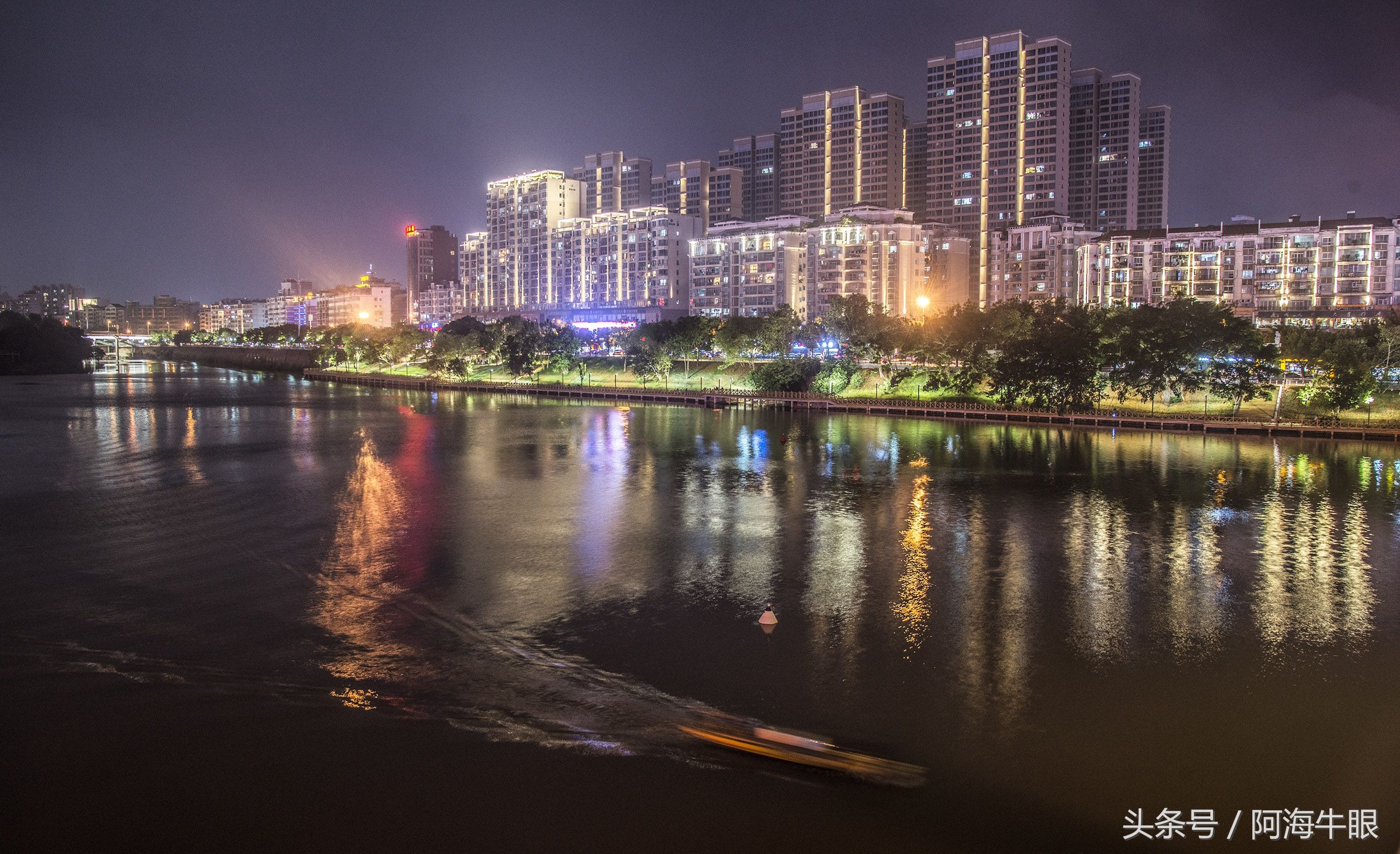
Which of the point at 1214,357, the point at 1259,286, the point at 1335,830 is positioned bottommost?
the point at 1335,830

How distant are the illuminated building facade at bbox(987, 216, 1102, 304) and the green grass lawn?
33319 mm

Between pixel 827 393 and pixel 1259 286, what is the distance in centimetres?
4370

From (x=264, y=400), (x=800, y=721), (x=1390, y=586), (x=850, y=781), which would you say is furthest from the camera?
(x=264, y=400)

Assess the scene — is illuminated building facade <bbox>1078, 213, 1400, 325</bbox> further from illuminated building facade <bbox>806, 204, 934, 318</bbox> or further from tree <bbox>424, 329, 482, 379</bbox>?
tree <bbox>424, 329, 482, 379</bbox>

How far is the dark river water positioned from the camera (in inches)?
372

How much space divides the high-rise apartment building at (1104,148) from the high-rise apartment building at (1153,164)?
1.45 metres

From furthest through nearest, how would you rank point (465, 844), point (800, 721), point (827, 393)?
point (827, 393) < point (800, 721) < point (465, 844)

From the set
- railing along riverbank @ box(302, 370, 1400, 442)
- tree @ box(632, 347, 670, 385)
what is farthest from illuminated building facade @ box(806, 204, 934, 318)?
railing along riverbank @ box(302, 370, 1400, 442)

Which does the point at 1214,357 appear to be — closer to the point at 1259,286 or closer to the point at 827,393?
the point at 827,393

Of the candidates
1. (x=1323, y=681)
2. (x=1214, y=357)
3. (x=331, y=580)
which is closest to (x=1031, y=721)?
(x=1323, y=681)

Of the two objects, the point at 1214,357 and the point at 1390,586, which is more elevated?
the point at 1214,357

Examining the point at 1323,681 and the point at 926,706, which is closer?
the point at 926,706

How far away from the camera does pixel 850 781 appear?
32.6 ft

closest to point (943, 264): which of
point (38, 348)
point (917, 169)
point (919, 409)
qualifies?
point (917, 169)
